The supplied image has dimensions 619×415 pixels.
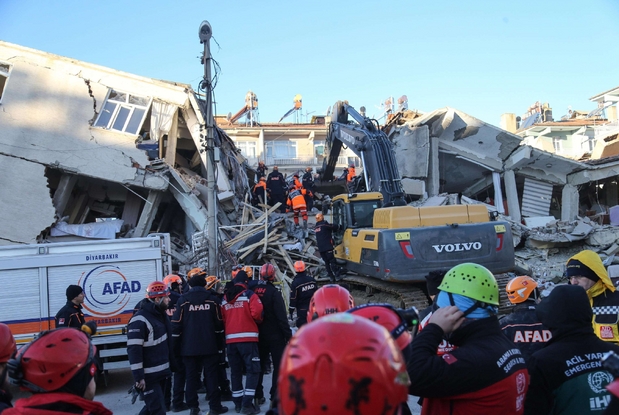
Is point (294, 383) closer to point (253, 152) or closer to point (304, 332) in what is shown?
point (304, 332)

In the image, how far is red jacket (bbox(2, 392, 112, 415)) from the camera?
7.26ft

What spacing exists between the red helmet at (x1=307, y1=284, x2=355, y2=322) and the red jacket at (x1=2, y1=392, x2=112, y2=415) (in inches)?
59.0

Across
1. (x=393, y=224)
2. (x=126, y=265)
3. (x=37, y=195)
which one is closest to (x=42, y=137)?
(x=37, y=195)

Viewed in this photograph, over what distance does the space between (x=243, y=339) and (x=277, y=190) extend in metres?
11.3

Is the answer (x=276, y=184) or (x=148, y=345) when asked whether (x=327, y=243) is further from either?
(x=148, y=345)

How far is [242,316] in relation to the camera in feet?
22.5

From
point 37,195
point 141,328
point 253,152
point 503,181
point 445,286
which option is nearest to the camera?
point 445,286

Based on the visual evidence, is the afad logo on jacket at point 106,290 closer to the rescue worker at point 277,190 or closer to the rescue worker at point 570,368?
the rescue worker at point 570,368

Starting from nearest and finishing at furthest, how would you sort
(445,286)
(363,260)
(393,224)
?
(445,286) → (393,224) → (363,260)

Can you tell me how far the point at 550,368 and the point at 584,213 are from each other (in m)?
23.1

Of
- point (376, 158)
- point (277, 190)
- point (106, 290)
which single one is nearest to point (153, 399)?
point (106, 290)

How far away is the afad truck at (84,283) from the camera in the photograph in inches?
327

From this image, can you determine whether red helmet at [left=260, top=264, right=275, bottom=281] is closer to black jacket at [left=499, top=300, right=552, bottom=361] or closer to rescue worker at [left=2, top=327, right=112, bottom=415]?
black jacket at [left=499, top=300, right=552, bottom=361]

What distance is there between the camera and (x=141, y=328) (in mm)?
5508
